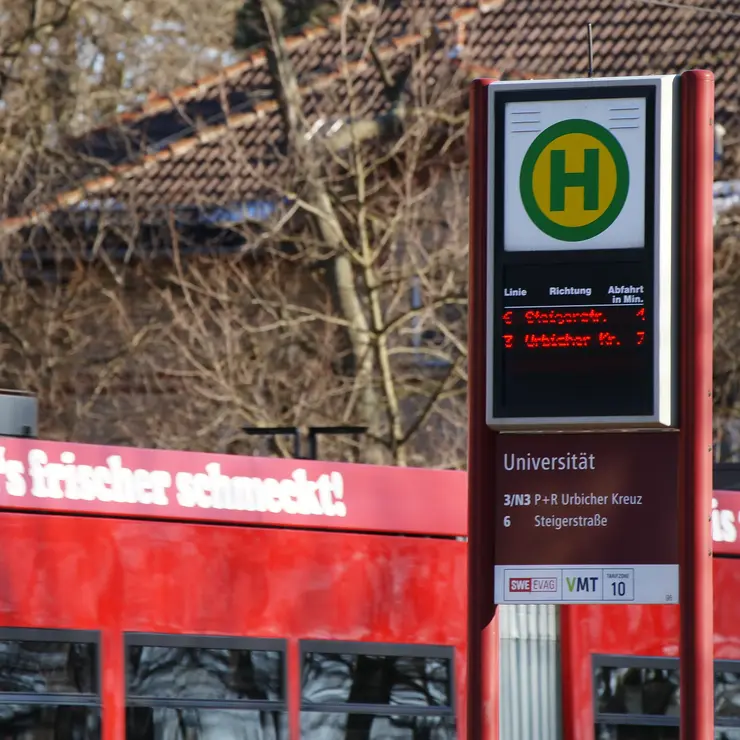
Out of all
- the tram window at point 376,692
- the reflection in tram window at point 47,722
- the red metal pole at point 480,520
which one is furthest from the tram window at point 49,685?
the red metal pole at point 480,520

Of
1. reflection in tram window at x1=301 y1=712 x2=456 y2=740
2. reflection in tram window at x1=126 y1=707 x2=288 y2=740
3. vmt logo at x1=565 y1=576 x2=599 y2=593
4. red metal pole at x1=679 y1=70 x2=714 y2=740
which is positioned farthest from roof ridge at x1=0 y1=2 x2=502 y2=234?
vmt logo at x1=565 y1=576 x2=599 y2=593

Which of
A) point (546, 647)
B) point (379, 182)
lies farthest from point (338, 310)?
point (546, 647)

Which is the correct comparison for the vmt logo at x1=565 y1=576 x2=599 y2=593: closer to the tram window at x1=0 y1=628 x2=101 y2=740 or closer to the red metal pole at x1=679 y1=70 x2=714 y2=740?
the red metal pole at x1=679 y1=70 x2=714 y2=740

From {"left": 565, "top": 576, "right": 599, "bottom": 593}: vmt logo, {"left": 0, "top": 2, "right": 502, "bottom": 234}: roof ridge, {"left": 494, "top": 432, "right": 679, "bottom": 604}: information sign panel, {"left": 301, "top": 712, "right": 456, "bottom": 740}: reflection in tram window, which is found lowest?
{"left": 301, "top": 712, "right": 456, "bottom": 740}: reflection in tram window

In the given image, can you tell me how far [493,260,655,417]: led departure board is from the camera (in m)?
6.21

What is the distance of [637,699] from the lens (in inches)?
356

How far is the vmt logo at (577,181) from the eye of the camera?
20.7 ft

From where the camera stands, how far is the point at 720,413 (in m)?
20.0

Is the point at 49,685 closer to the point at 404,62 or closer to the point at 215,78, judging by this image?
the point at 404,62

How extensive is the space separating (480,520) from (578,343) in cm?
→ 71

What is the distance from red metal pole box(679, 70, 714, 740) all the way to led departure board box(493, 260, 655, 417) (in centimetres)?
19

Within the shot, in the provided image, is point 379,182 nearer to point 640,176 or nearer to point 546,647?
point 546,647

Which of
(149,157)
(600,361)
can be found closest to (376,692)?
(600,361)

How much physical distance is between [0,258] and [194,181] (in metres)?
5.33
